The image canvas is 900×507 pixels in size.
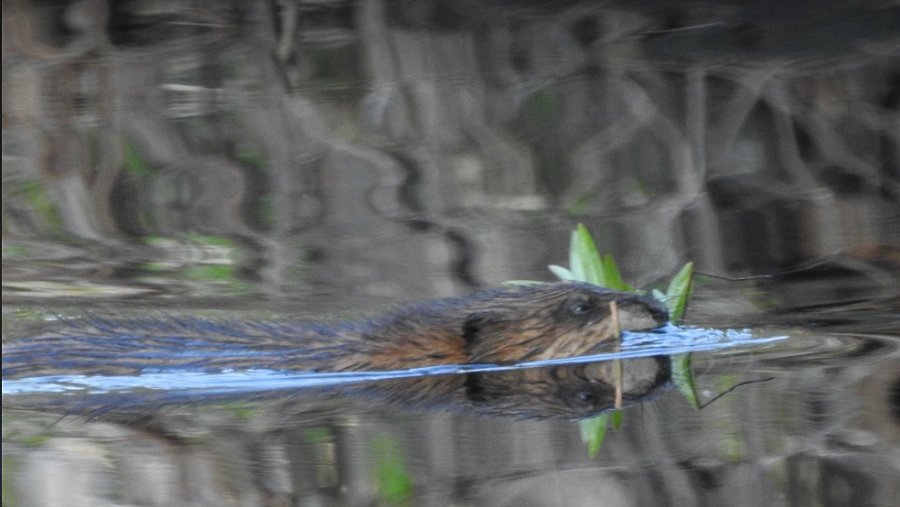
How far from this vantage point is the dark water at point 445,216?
2.50m

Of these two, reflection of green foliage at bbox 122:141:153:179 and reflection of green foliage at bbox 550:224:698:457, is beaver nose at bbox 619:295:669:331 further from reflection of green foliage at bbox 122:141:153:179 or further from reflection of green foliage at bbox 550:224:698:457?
reflection of green foliage at bbox 122:141:153:179

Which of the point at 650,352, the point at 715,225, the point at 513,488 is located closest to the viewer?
the point at 513,488

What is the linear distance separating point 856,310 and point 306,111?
2.26 metres

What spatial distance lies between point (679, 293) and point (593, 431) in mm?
1052

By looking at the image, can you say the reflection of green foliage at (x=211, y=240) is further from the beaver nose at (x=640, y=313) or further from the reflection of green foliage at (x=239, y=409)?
the beaver nose at (x=640, y=313)

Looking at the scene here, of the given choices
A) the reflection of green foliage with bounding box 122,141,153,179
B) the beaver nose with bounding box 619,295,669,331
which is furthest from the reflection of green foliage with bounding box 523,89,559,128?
the beaver nose with bounding box 619,295,669,331

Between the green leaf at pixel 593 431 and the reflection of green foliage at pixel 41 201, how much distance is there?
2500mm

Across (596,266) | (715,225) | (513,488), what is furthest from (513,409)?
(715,225)

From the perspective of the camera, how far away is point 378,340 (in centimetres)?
334

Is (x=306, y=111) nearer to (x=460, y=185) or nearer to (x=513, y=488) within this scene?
(x=460, y=185)

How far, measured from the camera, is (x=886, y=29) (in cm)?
519

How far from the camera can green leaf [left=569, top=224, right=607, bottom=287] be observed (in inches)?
147

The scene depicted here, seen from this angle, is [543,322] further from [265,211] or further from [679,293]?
[265,211]

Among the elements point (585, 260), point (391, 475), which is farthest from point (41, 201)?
point (391, 475)
